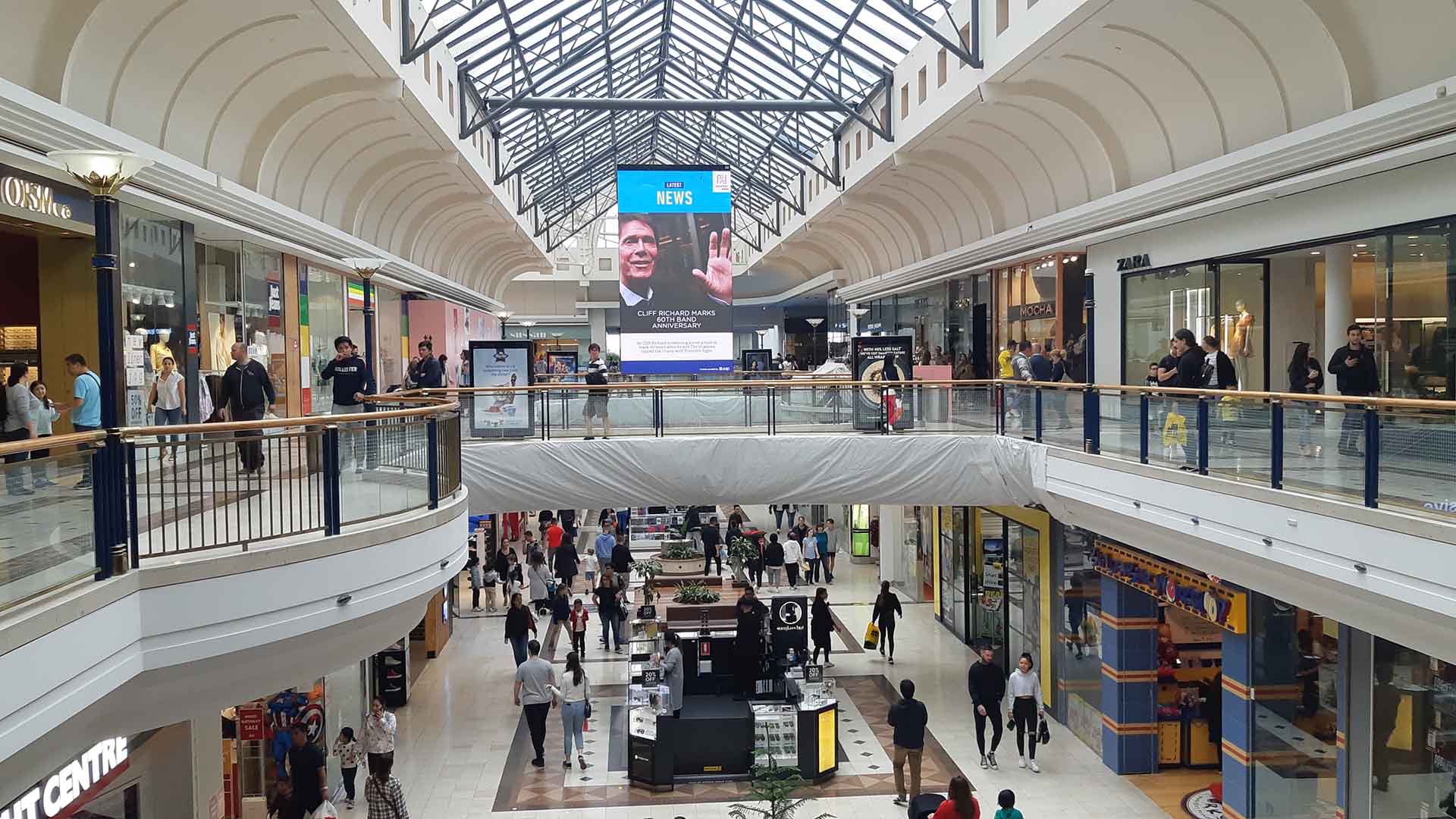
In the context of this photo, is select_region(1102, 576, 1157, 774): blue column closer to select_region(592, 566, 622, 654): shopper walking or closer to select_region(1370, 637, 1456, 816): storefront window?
select_region(1370, 637, 1456, 816): storefront window

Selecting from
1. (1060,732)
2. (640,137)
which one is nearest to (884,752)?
(1060,732)

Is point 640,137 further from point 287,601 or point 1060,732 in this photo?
point 287,601

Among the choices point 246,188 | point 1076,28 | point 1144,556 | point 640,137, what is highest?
point 640,137

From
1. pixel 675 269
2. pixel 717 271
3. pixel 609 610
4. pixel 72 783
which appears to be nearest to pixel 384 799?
pixel 72 783

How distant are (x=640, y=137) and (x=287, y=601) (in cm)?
3497

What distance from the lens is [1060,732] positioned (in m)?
15.5

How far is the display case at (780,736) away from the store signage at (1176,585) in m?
4.81

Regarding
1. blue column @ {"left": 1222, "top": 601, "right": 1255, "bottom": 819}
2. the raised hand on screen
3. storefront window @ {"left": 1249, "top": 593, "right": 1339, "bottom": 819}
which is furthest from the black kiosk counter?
the raised hand on screen

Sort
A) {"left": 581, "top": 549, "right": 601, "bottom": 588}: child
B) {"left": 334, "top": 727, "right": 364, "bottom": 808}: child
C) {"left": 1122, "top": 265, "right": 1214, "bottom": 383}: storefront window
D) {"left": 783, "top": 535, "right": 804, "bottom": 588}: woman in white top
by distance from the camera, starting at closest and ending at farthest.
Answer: {"left": 334, "top": 727, "right": 364, "bottom": 808}: child, {"left": 1122, "top": 265, "right": 1214, "bottom": 383}: storefront window, {"left": 581, "top": 549, "right": 601, "bottom": 588}: child, {"left": 783, "top": 535, "right": 804, "bottom": 588}: woman in white top

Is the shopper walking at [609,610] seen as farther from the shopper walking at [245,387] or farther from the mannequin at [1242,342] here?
the mannequin at [1242,342]

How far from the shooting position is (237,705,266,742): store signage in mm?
11844

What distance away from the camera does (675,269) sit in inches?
757

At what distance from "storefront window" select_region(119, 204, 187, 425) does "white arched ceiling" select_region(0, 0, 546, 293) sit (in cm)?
97

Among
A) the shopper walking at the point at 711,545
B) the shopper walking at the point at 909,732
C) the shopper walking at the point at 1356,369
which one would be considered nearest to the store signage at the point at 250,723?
the shopper walking at the point at 909,732
